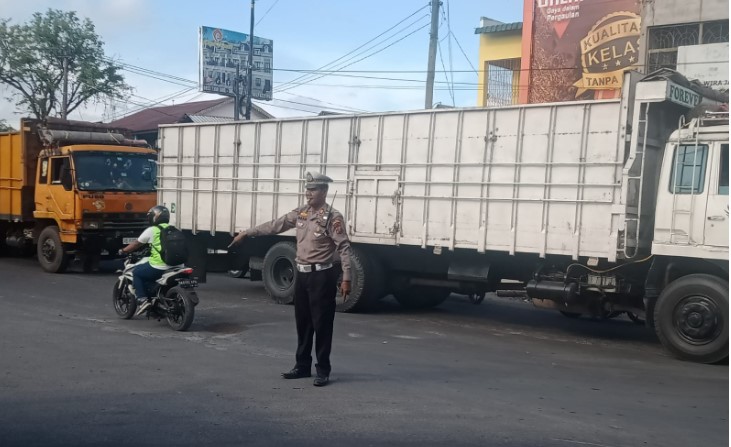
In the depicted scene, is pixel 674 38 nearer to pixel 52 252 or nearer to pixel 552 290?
pixel 552 290

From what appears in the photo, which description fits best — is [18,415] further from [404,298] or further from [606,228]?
[404,298]

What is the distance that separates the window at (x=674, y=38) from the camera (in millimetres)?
17031

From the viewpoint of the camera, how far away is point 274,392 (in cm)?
645

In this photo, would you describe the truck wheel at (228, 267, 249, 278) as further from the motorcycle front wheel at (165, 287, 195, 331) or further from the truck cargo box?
the truck cargo box

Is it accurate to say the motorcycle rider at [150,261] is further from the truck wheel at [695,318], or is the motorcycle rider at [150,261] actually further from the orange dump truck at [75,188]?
the orange dump truck at [75,188]

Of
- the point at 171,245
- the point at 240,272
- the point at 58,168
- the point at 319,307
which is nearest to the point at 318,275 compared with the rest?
the point at 319,307

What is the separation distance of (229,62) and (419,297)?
66.7ft

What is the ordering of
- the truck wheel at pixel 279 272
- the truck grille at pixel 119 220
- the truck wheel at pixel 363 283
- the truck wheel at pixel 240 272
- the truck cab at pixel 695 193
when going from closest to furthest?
the truck cab at pixel 695 193, the truck wheel at pixel 363 283, the truck wheel at pixel 279 272, the truck wheel at pixel 240 272, the truck grille at pixel 119 220

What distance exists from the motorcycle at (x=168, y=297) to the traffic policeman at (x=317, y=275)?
296 cm

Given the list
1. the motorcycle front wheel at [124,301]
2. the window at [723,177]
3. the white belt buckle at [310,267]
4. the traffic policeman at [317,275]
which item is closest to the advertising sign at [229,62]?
the motorcycle front wheel at [124,301]

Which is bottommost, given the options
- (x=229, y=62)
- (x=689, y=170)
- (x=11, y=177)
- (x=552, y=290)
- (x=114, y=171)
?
(x=552, y=290)

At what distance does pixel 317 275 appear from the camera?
679cm

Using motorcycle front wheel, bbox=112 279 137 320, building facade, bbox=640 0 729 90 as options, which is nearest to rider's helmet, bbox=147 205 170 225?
motorcycle front wheel, bbox=112 279 137 320

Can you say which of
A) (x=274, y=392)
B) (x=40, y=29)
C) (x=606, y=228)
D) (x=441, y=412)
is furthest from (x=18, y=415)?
(x=40, y=29)
